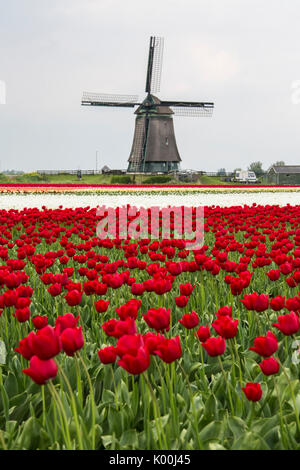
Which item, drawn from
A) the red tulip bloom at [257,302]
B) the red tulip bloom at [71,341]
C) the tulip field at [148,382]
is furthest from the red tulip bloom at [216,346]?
the red tulip bloom at [257,302]

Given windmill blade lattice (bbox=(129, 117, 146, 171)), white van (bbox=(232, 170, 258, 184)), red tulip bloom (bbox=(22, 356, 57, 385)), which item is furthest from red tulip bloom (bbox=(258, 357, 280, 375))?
white van (bbox=(232, 170, 258, 184))

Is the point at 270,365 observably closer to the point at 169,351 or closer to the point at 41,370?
the point at 169,351

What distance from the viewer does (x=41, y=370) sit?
5.63 feet

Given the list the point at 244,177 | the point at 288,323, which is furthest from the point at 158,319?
the point at 244,177

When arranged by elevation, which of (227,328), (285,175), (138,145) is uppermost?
(138,145)

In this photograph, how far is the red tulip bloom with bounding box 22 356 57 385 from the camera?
1.71 m

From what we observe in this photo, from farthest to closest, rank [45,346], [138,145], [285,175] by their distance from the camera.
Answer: [285,175] < [138,145] < [45,346]

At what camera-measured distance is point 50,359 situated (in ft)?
5.68

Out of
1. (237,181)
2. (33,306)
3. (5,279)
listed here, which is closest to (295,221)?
(33,306)

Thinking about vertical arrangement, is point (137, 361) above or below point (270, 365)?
above

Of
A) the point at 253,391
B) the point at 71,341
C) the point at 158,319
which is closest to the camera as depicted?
the point at 71,341

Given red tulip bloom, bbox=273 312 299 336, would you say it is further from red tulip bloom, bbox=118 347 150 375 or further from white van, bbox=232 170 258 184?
white van, bbox=232 170 258 184
